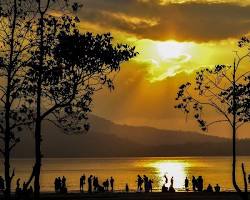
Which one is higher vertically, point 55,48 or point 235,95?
point 55,48

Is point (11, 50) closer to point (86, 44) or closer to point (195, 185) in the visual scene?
point (86, 44)

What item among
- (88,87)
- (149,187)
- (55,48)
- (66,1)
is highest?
(66,1)

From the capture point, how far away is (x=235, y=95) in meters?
36.9

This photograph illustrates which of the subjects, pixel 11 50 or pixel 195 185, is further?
pixel 195 185

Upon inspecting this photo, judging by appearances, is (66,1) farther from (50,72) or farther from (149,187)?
(149,187)

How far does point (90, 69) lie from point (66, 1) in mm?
4348

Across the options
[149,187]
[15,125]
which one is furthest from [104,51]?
[149,187]

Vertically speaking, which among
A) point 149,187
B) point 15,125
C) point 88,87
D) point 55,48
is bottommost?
point 149,187

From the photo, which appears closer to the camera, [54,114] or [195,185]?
[54,114]

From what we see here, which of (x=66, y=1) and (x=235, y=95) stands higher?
(x=66, y=1)

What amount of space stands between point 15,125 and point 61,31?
6.26m

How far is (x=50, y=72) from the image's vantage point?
122ft

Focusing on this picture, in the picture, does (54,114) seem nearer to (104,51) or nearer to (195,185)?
(104,51)

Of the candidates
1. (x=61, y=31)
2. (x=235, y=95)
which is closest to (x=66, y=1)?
(x=61, y=31)
